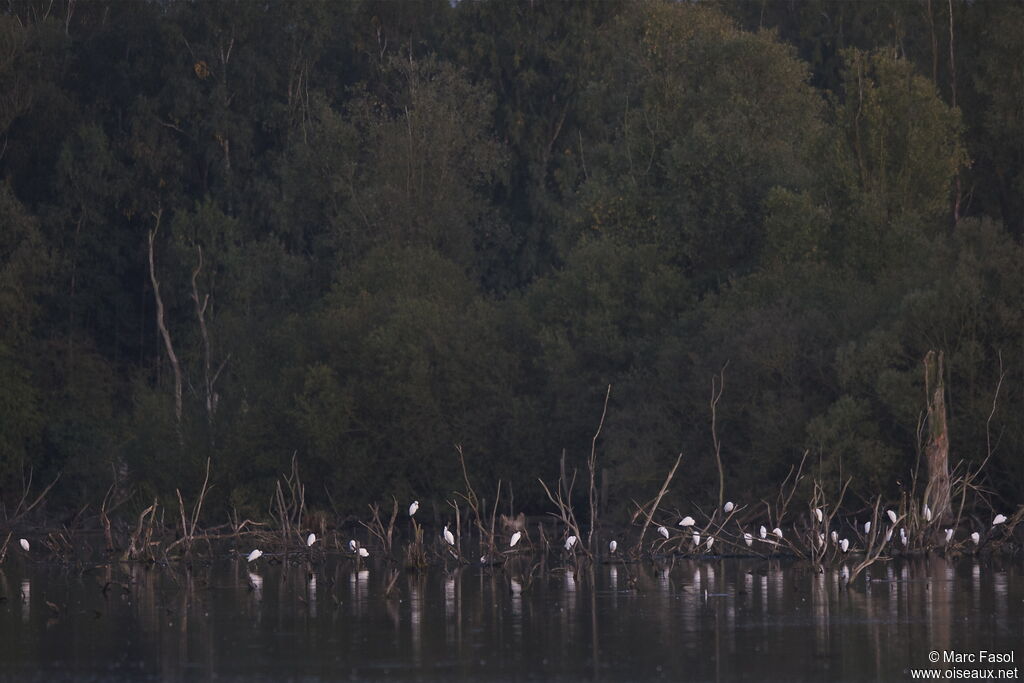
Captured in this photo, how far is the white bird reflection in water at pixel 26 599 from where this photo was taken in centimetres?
2847

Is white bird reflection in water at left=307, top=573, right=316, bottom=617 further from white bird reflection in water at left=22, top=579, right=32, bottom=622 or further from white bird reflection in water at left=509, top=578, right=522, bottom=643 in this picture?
white bird reflection in water at left=22, top=579, right=32, bottom=622

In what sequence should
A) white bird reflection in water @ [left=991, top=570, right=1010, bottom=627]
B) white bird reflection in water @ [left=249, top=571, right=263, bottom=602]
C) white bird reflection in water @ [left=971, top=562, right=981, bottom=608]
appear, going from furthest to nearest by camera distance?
white bird reflection in water @ [left=249, top=571, right=263, bottom=602]
white bird reflection in water @ [left=971, top=562, right=981, bottom=608]
white bird reflection in water @ [left=991, top=570, right=1010, bottom=627]

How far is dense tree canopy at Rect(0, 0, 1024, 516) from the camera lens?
42.9 metres

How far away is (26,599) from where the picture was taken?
3103cm

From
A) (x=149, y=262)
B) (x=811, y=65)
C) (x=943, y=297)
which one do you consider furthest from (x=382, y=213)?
(x=943, y=297)

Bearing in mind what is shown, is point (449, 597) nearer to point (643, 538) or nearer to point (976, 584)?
point (643, 538)

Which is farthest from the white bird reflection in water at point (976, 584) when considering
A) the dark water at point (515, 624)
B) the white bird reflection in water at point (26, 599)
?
the white bird reflection in water at point (26, 599)

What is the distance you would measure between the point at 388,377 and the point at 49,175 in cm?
1903

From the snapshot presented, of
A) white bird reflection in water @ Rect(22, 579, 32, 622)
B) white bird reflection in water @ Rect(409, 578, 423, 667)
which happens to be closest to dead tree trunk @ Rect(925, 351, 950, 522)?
white bird reflection in water @ Rect(409, 578, 423, 667)

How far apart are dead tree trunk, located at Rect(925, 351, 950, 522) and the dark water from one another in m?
1.36

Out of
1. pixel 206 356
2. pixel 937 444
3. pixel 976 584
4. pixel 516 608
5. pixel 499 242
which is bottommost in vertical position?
pixel 516 608

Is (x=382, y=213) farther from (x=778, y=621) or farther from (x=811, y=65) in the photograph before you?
(x=778, y=621)

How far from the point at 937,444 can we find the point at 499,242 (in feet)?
88.8

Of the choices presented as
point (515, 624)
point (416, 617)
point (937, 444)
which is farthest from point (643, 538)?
point (515, 624)
